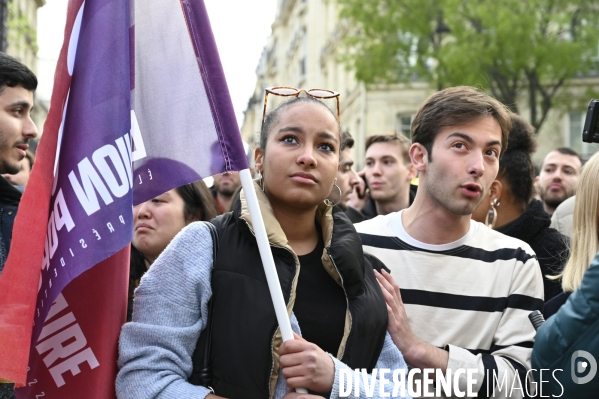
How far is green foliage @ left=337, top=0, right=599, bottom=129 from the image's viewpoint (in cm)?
2250

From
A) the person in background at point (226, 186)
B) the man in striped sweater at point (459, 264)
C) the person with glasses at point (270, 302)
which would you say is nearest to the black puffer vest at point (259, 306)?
the person with glasses at point (270, 302)

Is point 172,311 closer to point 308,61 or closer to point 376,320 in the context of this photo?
point 376,320

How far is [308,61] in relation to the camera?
4722 cm

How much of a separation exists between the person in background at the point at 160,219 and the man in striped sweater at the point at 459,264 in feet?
3.92

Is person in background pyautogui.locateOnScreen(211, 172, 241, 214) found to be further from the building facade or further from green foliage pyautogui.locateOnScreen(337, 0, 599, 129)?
the building facade

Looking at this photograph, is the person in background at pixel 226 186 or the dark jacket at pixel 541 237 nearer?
the dark jacket at pixel 541 237

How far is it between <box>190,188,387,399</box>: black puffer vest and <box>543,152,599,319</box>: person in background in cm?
81

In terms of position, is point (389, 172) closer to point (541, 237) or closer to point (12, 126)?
point (541, 237)

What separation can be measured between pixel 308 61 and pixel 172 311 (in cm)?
4512

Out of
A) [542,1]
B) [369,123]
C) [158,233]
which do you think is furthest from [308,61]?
→ [158,233]

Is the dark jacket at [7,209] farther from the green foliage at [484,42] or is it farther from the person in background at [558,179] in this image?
the green foliage at [484,42]

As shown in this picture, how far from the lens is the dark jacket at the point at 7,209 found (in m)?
3.54

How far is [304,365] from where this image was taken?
108 inches

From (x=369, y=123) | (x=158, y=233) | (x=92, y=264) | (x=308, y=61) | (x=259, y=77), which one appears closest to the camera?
(x=92, y=264)
